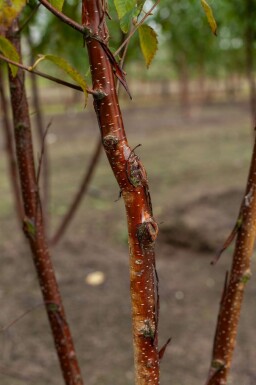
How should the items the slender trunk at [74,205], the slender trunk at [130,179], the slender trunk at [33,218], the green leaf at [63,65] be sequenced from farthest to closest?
the slender trunk at [74,205] < the slender trunk at [33,218] < the slender trunk at [130,179] < the green leaf at [63,65]

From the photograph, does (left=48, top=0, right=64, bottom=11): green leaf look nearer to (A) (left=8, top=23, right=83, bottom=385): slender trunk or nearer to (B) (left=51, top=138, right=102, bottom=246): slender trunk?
(A) (left=8, top=23, right=83, bottom=385): slender trunk

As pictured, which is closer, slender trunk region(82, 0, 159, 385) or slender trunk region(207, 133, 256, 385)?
slender trunk region(82, 0, 159, 385)

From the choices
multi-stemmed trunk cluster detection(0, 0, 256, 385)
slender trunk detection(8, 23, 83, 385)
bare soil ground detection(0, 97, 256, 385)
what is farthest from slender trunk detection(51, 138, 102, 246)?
multi-stemmed trunk cluster detection(0, 0, 256, 385)

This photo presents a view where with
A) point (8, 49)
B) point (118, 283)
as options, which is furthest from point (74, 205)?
point (8, 49)

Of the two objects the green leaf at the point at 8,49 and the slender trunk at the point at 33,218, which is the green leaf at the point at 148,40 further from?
the slender trunk at the point at 33,218

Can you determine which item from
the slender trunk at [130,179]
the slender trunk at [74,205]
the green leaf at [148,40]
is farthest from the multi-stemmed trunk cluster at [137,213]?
the slender trunk at [74,205]
